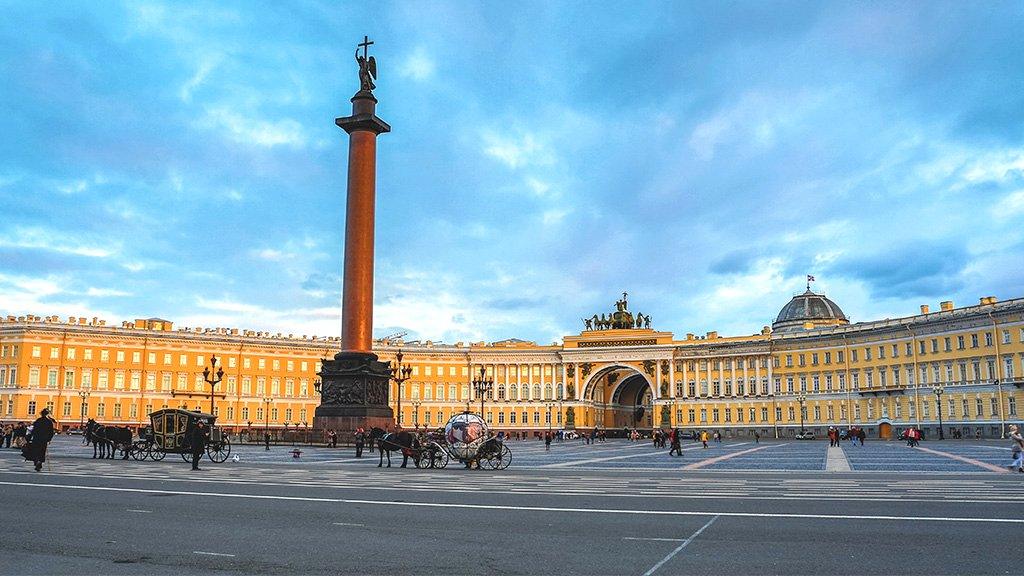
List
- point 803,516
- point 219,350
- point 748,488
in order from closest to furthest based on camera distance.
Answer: point 803,516 → point 748,488 → point 219,350

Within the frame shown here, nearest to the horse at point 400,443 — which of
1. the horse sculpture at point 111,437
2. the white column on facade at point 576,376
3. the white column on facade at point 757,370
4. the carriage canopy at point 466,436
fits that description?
the carriage canopy at point 466,436

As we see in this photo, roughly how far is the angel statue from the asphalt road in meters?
36.0

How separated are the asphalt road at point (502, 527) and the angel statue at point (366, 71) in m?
36.0

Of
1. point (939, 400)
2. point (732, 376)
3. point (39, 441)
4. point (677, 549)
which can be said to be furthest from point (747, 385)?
point (677, 549)

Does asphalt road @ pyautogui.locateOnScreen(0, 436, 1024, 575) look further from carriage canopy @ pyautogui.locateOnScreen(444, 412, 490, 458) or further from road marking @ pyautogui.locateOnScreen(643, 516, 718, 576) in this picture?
carriage canopy @ pyautogui.locateOnScreen(444, 412, 490, 458)

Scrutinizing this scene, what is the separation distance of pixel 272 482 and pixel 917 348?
87389 mm

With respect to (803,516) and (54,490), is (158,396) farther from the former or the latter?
(803,516)

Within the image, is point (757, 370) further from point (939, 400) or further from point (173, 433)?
point (173, 433)

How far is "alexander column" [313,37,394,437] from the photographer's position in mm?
48250

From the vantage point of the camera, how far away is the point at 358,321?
4903 centimetres

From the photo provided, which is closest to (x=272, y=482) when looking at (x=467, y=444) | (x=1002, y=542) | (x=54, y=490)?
(x=54, y=490)

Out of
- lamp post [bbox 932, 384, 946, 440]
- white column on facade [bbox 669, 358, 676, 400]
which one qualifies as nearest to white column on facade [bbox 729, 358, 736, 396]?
white column on facade [bbox 669, 358, 676, 400]

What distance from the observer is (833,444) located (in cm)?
6247

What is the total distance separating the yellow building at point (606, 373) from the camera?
89.4 m
